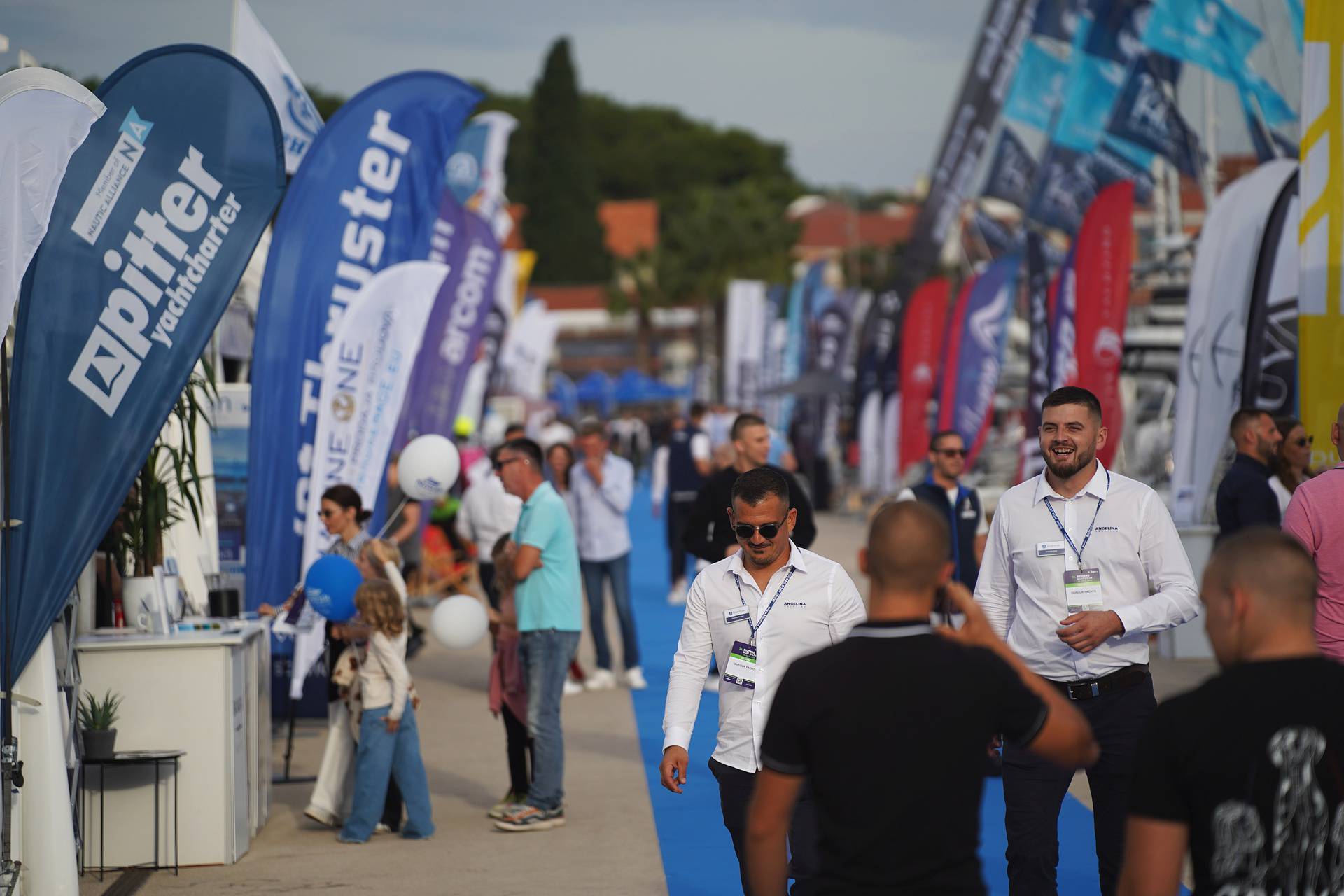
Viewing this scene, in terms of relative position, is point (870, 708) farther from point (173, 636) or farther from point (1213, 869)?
point (173, 636)

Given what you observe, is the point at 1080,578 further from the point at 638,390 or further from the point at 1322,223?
the point at 638,390

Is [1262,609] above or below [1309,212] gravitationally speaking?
below

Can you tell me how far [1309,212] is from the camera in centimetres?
718

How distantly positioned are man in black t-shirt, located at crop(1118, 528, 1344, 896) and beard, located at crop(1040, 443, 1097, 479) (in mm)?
2065

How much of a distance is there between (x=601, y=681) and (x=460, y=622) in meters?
3.98

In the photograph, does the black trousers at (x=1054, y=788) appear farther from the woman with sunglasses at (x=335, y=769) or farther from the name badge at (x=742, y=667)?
A: the woman with sunglasses at (x=335, y=769)

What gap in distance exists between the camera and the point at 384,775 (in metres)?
7.30

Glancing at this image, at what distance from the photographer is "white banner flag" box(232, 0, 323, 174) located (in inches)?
409

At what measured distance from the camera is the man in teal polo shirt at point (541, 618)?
7.47 metres

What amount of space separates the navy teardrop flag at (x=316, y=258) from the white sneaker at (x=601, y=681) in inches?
109

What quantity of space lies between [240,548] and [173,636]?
13.3 feet

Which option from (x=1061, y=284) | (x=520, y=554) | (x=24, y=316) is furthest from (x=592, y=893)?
(x=1061, y=284)

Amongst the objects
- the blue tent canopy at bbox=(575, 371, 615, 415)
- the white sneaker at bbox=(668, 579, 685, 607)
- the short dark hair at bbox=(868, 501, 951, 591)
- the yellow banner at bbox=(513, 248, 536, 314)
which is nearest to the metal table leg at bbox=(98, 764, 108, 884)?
the short dark hair at bbox=(868, 501, 951, 591)

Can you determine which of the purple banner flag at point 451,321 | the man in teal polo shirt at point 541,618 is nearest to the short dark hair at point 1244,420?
the man in teal polo shirt at point 541,618
